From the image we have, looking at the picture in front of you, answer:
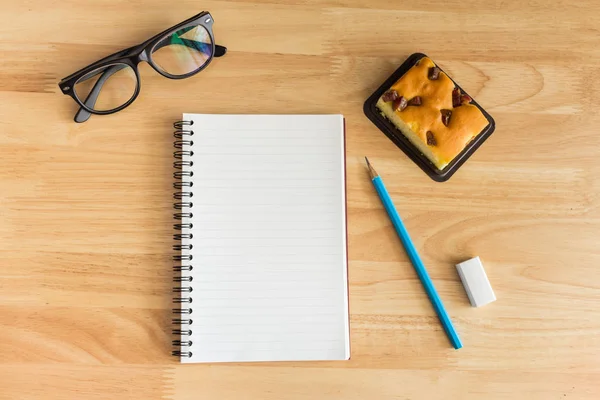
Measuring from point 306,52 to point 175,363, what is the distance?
0.51 meters

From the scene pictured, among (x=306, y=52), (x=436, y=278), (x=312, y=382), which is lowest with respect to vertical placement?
(x=312, y=382)

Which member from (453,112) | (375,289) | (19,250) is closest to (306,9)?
(453,112)

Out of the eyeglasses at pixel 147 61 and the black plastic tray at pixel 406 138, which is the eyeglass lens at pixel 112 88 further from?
the black plastic tray at pixel 406 138

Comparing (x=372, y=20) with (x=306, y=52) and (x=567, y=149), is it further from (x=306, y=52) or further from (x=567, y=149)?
(x=567, y=149)

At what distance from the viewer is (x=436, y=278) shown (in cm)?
78

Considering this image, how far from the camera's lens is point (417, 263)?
2.52 feet

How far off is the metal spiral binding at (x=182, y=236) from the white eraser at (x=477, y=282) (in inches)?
16.0

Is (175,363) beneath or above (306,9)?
beneath

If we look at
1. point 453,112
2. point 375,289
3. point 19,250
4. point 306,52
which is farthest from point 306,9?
point 19,250

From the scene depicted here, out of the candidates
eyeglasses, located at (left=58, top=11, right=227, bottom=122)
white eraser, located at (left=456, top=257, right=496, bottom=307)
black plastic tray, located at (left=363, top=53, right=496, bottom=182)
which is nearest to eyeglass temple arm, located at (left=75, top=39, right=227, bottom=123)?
eyeglasses, located at (left=58, top=11, right=227, bottom=122)

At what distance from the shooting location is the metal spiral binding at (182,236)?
743 millimetres

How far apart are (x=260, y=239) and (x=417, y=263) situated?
0.24 metres

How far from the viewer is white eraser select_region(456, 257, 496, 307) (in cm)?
77

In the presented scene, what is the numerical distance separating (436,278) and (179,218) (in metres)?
0.39
